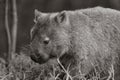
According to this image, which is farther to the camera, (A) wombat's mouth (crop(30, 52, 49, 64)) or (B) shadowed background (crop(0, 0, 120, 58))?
(B) shadowed background (crop(0, 0, 120, 58))

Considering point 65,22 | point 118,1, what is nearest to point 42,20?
point 65,22

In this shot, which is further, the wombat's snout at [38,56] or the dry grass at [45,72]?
the dry grass at [45,72]

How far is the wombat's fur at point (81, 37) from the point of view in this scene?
10.2 metres

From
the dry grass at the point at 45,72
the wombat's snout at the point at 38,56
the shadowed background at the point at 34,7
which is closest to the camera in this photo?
the wombat's snout at the point at 38,56

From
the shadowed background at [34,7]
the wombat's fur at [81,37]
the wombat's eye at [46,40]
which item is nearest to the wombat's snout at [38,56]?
the wombat's fur at [81,37]

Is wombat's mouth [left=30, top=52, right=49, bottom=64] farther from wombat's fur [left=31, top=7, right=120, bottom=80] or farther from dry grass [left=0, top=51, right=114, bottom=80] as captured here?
dry grass [left=0, top=51, right=114, bottom=80]

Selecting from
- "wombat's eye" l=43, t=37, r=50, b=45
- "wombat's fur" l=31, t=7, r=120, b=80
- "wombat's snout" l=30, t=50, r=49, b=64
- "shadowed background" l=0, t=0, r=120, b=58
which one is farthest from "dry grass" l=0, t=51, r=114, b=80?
"shadowed background" l=0, t=0, r=120, b=58

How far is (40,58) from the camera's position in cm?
1013

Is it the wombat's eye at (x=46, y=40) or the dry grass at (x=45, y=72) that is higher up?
the wombat's eye at (x=46, y=40)

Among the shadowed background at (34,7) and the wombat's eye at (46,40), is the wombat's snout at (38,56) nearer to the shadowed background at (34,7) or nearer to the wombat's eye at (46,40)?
the wombat's eye at (46,40)

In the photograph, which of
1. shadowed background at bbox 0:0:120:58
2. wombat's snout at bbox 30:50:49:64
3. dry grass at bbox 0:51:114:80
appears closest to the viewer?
wombat's snout at bbox 30:50:49:64

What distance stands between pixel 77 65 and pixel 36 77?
0.84 meters

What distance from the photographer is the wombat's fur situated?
1020cm

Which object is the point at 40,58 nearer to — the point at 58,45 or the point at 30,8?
the point at 58,45
